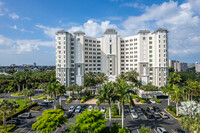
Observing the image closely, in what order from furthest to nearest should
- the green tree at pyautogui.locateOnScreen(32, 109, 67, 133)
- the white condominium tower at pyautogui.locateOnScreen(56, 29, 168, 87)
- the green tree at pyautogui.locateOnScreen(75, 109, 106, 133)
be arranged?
the white condominium tower at pyautogui.locateOnScreen(56, 29, 168, 87), the green tree at pyautogui.locateOnScreen(32, 109, 67, 133), the green tree at pyautogui.locateOnScreen(75, 109, 106, 133)

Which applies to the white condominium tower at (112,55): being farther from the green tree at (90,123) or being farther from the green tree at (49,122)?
the green tree at (90,123)

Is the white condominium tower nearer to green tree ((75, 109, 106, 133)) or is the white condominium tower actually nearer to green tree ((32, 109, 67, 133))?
green tree ((32, 109, 67, 133))

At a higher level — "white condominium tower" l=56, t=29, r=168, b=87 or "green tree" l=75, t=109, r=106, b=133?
"white condominium tower" l=56, t=29, r=168, b=87

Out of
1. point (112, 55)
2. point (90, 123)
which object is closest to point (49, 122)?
point (90, 123)

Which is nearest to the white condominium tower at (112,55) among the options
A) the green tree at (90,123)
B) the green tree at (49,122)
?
the green tree at (49,122)

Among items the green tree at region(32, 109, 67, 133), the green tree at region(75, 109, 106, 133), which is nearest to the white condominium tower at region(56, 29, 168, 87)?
the green tree at region(32, 109, 67, 133)

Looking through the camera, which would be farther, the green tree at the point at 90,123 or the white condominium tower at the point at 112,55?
the white condominium tower at the point at 112,55

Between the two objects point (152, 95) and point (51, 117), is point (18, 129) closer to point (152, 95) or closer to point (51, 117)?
point (51, 117)

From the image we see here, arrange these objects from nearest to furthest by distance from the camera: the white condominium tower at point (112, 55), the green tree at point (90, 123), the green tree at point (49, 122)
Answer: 1. the green tree at point (90, 123)
2. the green tree at point (49, 122)
3. the white condominium tower at point (112, 55)
